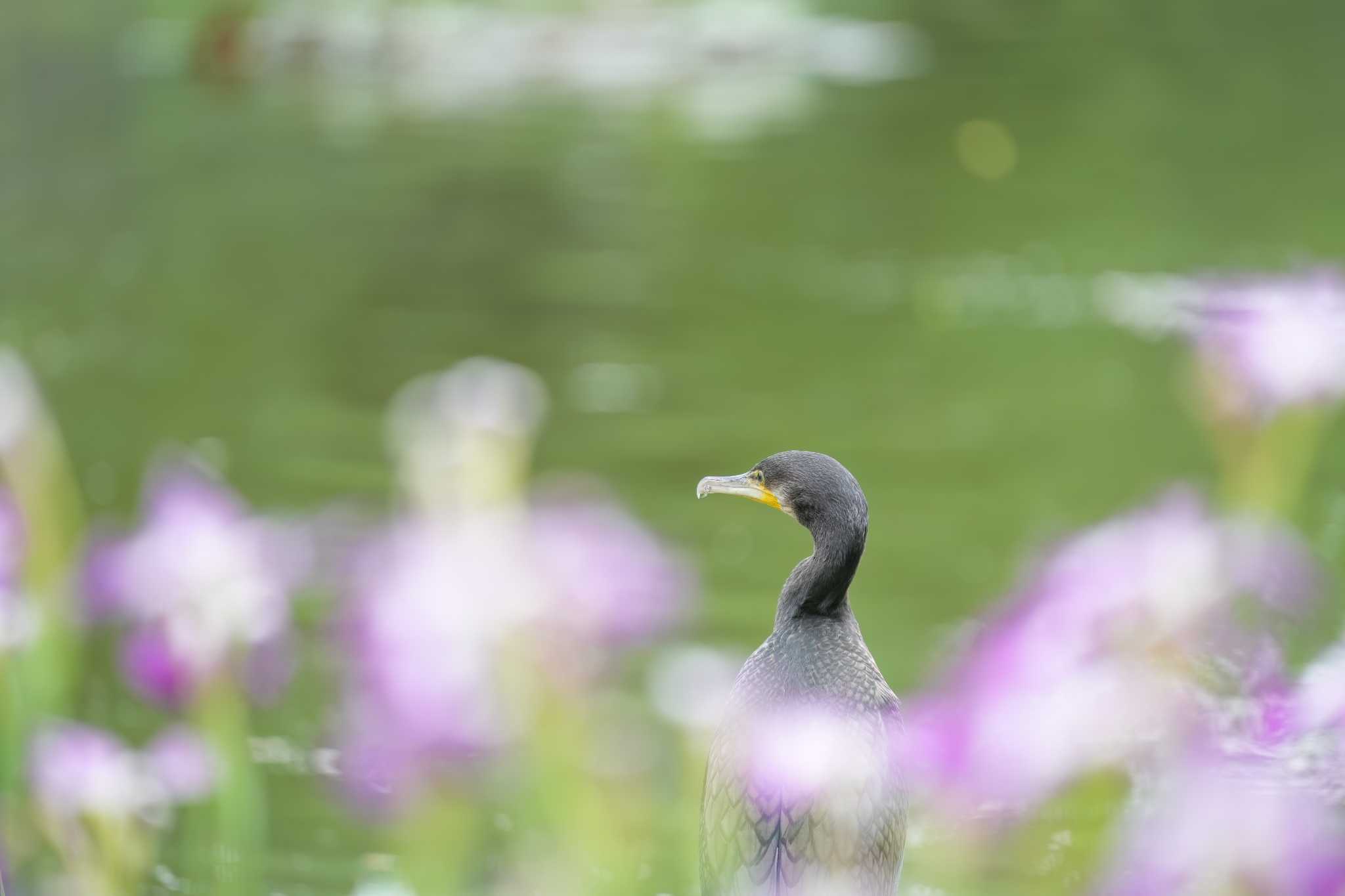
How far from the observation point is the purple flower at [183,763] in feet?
6.20

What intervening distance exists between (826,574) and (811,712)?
29cm

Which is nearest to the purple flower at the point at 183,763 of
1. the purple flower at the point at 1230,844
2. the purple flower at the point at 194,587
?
the purple flower at the point at 194,587

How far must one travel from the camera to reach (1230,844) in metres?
1.39

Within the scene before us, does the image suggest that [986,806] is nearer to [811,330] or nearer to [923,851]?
[923,851]

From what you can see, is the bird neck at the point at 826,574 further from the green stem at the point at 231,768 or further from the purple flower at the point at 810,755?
the green stem at the point at 231,768

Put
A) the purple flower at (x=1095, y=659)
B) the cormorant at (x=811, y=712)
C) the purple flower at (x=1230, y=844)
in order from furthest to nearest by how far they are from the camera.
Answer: the cormorant at (x=811, y=712) → the purple flower at (x=1095, y=659) → the purple flower at (x=1230, y=844)

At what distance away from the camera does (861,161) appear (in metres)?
14.6

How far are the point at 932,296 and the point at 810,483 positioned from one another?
8.16 meters

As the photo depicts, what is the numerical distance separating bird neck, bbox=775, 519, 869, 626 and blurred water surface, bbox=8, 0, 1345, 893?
0.34 meters

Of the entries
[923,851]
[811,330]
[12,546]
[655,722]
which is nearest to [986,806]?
[12,546]

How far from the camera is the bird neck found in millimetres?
2262

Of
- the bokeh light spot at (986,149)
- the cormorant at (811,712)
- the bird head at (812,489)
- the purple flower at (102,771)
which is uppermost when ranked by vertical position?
the bokeh light spot at (986,149)

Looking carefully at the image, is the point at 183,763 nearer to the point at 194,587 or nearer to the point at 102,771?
the point at 102,771

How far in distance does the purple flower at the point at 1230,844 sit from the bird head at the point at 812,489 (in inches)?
32.5
